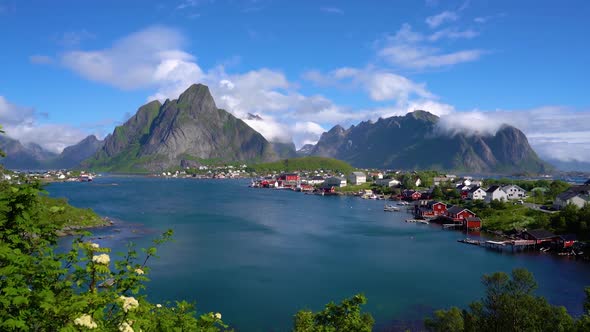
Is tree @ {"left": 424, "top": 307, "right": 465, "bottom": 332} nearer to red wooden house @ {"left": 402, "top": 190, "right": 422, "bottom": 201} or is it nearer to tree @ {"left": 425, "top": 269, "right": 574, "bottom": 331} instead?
tree @ {"left": 425, "top": 269, "right": 574, "bottom": 331}

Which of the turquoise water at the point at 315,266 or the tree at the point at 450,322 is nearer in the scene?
the tree at the point at 450,322

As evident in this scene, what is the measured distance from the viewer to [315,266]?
21.6 meters

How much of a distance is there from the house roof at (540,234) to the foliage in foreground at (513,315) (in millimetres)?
17427

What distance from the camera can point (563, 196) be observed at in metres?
36.7

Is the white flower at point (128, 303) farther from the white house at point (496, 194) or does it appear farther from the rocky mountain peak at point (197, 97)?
the rocky mountain peak at point (197, 97)

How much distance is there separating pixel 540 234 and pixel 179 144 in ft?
537

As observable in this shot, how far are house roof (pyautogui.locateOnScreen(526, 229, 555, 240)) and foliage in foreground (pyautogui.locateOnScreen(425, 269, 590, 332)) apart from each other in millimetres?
17427

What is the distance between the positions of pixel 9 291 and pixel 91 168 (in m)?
192

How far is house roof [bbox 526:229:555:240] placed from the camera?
26556 millimetres

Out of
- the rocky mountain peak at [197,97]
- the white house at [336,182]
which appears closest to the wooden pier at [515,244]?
the white house at [336,182]

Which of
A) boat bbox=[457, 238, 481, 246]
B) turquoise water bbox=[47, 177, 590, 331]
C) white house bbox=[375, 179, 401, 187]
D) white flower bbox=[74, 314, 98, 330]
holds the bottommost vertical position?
turquoise water bbox=[47, 177, 590, 331]

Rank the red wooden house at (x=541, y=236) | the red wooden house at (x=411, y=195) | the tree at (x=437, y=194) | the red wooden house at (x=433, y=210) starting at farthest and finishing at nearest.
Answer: the red wooden house at (x=411, y=195), the tree at (x=437, y=194), the red wooden house at (x=433, y=210), the red wooden house at (x=541, y=236)

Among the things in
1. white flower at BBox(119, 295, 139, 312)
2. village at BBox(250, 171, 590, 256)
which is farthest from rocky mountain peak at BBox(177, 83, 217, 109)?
white flower at BBox(119, 295, 139, 312)

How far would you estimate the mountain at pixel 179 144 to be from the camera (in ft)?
557
